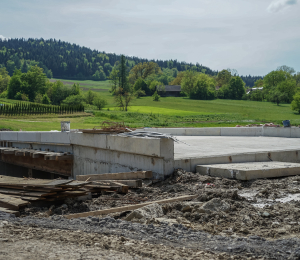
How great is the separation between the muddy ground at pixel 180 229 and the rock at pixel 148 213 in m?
0.03

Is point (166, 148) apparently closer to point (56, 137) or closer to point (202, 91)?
point (56, 137)

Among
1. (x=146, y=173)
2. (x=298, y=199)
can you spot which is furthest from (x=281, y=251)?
(x=146, y=173)

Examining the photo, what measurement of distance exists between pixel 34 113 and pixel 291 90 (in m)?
74.9

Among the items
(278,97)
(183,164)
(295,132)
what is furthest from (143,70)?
(183,164)

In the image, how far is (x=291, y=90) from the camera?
94312mm

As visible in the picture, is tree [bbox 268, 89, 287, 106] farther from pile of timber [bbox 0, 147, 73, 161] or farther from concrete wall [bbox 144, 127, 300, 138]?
pile of timber [bbox 0, 147, 73, 161]

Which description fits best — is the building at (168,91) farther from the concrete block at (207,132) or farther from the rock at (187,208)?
the rock at (187,208)

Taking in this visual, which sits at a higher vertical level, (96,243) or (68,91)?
(68,91)

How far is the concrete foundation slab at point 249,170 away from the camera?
860 cm

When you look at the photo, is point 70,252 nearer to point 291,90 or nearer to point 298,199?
point 298,199

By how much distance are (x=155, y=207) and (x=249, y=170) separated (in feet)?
11.0

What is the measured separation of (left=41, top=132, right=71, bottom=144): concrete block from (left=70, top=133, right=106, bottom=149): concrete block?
41cm

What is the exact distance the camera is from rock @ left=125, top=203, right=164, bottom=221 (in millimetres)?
6137

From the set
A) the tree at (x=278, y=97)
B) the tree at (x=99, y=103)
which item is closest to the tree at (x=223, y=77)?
the tree at (x=278, y=97)
